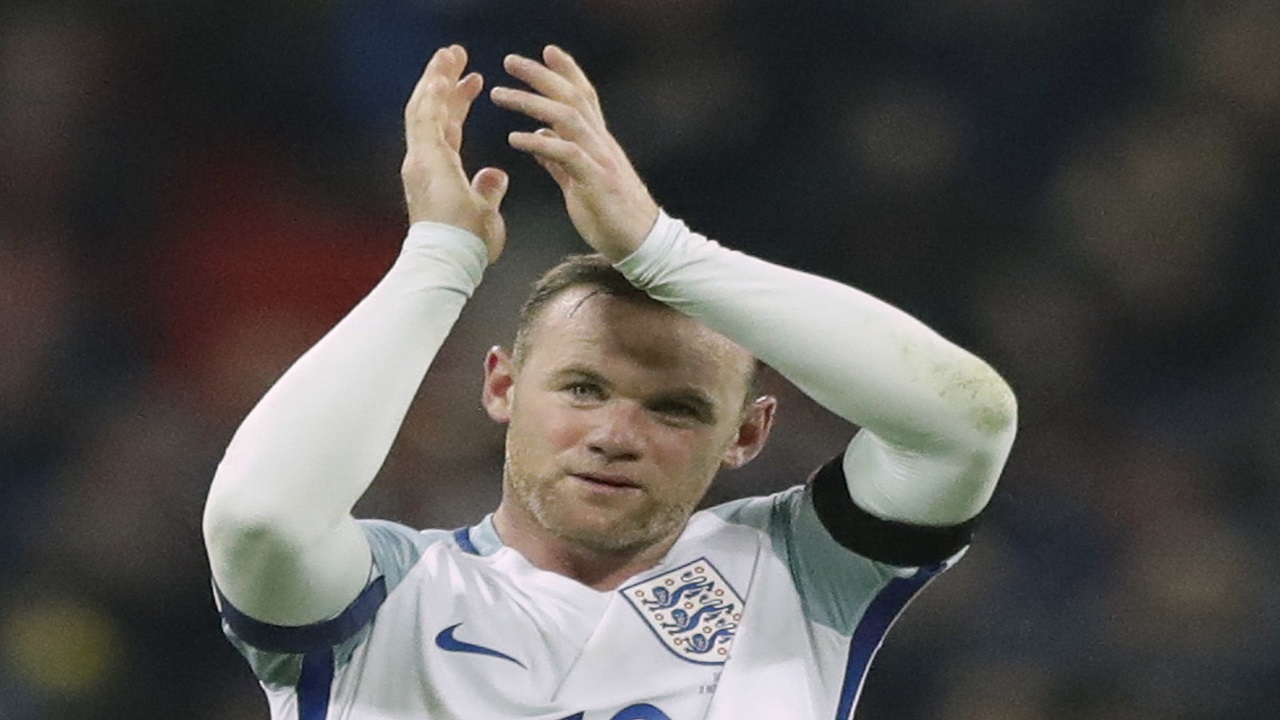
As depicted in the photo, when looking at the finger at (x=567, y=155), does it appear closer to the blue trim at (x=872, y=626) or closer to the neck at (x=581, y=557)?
the neck at (x=581, y=557)

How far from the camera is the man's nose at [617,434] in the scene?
2.30 metres

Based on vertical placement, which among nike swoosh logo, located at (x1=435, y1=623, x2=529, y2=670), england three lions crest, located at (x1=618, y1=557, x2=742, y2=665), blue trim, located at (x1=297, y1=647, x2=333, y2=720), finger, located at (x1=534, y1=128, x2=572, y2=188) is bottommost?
blue trim, located at (x1=297, y1=647, x2=333, y2=720)

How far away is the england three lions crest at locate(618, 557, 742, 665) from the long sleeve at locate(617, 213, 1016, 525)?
348 mm

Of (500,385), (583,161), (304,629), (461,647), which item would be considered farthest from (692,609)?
(583,161)

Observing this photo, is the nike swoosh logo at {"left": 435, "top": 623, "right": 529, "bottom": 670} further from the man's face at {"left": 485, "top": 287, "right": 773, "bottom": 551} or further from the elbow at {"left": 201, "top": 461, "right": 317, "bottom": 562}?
the elbow at {"left": 201, "top": 461, "right": 317, "bottom": 562}

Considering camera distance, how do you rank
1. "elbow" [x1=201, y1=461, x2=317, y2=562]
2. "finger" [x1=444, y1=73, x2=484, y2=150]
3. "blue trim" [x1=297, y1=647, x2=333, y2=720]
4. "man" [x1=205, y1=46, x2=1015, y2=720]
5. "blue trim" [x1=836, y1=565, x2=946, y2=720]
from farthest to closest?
"blue trim" [x1=836, y1=565, x2=946, y2=720], "finger" [x1=444, y1=73, x2=484, y2=150], "blue trim" [x1=297, y1=647, x2=333, y2=720], "man" [x1=205, y1=46, x2=1015, y2=720], "elbow" [x1=201, y1=461, x2=317, y2=562]

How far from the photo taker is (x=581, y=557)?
8.05 feet

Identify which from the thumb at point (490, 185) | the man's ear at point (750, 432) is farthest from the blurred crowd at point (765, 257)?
the thumb at point (490, 185)

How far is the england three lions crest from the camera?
235 centimetres

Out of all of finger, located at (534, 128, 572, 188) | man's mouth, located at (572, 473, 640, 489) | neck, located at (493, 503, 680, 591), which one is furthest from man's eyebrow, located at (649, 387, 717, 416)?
finger, located at (534, 128, 572, 188)

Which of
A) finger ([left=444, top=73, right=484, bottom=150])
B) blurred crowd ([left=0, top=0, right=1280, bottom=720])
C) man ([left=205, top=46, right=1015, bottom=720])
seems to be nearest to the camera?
man ([left=205, top=46, right=1015, bottom=720])

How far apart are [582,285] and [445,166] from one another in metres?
0.27

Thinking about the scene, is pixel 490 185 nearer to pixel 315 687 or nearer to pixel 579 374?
→ pixel 579 374

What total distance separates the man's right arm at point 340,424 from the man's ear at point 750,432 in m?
0.47
